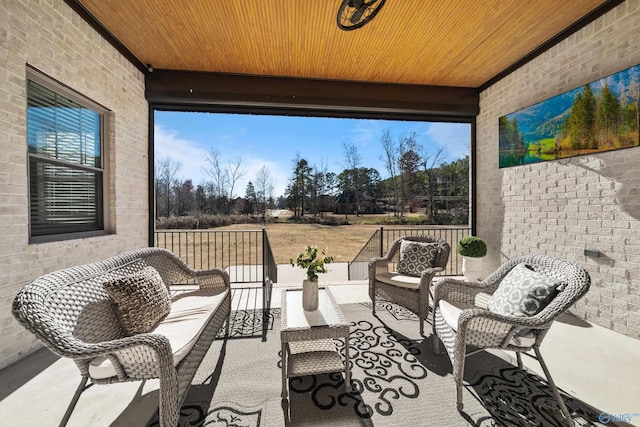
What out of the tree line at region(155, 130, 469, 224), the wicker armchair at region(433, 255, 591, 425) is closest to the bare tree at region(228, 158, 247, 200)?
the tree line at region(155, 130, 469, 224)

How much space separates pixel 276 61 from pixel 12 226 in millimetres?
3168

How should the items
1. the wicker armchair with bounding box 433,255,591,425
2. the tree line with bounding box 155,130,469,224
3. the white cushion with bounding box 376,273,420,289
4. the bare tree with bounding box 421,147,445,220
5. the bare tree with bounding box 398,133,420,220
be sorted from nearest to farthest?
the wicker armchair with bounding box 433,255,591,425, the white cushion with bounding box 376,273,420,289, the tree line with bounding box 155,130,469,224, the bare tree with bounding box 421,147,445,220, the bare tree with bounding box 398,133,420,220

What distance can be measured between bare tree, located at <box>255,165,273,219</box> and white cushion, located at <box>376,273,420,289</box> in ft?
14.4

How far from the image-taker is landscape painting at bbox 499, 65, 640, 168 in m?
2.32

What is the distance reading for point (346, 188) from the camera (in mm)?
6910

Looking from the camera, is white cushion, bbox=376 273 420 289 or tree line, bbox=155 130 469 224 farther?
tree line, bbox=155 130 469 224

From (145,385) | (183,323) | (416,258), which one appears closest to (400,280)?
(416,258)

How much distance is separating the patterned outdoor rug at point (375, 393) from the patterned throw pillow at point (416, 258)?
778 millimetres

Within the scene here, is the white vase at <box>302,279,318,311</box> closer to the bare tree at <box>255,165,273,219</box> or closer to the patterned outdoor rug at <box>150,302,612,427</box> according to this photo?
the patterned outdoor rug at <box>150,302,612,427</box>

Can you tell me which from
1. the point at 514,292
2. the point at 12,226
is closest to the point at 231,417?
the point at 514,292

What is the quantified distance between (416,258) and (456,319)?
1.12 meters

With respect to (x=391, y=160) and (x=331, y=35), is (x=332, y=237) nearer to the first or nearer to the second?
(x=391, y=160)

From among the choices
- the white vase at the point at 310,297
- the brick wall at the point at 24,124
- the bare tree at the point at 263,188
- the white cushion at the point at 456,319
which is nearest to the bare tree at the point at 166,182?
the brick wall at the point at 24,124

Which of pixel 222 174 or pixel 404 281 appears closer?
pixel 404 281
